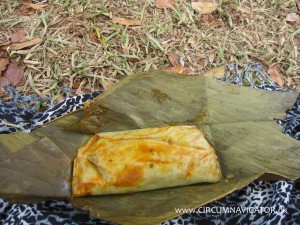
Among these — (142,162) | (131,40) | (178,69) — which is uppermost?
(131,40)

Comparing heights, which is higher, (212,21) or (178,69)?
(212,21)

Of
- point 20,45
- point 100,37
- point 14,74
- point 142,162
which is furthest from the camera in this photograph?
point 100,37

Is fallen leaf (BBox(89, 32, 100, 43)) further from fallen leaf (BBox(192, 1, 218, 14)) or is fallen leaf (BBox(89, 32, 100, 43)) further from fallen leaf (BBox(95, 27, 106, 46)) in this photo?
fallen leaf (BBox(192, 1, 218, 14))

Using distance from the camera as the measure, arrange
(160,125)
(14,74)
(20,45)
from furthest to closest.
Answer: (20,45) → (14,74) → (160,125)

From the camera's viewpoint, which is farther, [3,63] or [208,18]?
[208,18]

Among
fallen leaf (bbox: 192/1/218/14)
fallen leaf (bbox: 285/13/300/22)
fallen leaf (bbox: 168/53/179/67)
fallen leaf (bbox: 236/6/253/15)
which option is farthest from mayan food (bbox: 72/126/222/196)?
fallen leaf (bbox: 285/13/300/22)

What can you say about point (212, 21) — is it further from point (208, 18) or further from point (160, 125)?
point (160, 125)

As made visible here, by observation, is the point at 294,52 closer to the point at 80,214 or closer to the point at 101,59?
the point at 101,59

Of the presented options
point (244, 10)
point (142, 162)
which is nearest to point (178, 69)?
point (244, 10)
